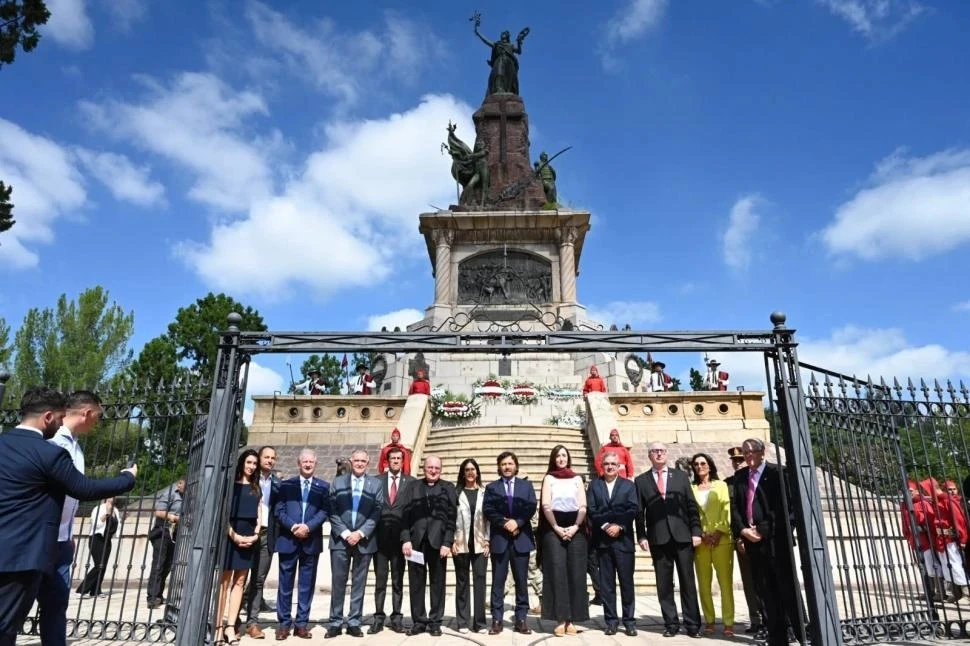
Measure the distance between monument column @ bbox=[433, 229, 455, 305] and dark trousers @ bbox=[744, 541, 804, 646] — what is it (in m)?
17.3

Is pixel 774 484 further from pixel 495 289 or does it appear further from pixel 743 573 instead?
pixel 495 289

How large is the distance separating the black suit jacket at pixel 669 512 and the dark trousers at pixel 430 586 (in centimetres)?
217

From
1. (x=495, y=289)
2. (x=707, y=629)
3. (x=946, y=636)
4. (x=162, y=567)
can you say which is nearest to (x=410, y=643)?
(x=707, y=629)

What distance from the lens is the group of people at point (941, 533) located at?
655 centimetres

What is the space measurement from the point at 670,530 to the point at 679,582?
0.52 metres

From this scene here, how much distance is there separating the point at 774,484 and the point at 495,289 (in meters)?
17.2

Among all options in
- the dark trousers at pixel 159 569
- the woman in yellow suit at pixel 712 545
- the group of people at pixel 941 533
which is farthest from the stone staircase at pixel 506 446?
the group of people at pixel 941 533

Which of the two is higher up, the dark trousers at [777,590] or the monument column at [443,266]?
the monument column at [443,266]

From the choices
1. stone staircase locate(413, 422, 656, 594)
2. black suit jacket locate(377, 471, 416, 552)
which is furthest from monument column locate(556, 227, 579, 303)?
black suit jacket locate(377, 471, 416, 552)

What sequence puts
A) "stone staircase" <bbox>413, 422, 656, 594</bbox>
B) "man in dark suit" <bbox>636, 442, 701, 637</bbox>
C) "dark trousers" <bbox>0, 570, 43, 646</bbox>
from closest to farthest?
"dark trousers" <bbox>0, 570, 43, 646</bbox> < "man in dark suit" <bbox>636, 442, 701, 637</bbox> < "stone staircase" <bbox>413, 422, 656, 594</bbox>

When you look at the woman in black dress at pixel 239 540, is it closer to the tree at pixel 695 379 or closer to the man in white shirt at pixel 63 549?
the man in white shirt at pixel 63 549

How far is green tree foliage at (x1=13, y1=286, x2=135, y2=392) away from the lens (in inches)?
1154

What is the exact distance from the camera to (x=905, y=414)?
6.68m

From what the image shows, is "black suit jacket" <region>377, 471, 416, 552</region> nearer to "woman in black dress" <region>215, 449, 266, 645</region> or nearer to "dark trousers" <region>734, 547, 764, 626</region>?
"woman in black dress" <region>215, 449, 266, 645</region>
